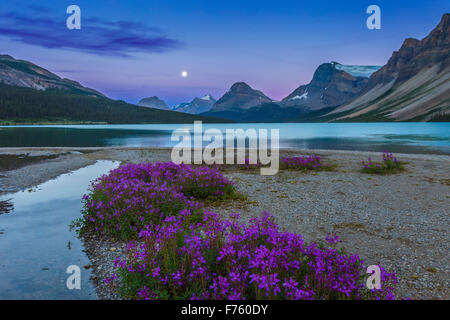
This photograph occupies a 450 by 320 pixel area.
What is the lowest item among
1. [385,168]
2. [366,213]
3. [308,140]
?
[366,213]

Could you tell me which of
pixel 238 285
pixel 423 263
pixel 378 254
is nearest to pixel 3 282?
pixel 238 285

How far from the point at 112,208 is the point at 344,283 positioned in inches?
291

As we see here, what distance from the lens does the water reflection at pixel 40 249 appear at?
598 cm

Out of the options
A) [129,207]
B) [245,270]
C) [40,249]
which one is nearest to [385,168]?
[129,207]

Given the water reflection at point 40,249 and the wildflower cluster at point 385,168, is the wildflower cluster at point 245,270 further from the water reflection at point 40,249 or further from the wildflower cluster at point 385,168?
the wildflower cluster at point 385,168

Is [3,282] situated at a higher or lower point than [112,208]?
lower

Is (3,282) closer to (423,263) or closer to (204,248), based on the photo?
(204,248)

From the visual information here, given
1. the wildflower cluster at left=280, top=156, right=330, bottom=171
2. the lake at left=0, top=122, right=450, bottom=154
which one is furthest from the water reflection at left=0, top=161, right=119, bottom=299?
the lake at left=0, top=122, right=450, bottom=154

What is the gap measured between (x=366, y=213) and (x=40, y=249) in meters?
11.2

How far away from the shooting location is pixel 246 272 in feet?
14.1

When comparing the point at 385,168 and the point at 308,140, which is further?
the point at 308,140

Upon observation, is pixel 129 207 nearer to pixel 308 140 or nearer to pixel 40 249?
pixel 40 249

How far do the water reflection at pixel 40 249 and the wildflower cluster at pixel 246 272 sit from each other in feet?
6.11
